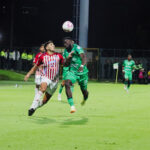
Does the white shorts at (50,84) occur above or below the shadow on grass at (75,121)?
above

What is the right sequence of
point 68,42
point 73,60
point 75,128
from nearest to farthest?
point 75,128
point 68,42
point 73,60

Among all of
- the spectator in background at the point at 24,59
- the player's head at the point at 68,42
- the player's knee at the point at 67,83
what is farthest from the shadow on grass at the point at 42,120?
the spectator in background at the point at 24,59

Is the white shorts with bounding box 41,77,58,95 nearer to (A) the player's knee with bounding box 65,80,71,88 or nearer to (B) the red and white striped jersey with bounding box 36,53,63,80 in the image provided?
(B) the red and white striped jersey with bounding box 36,53,63,80

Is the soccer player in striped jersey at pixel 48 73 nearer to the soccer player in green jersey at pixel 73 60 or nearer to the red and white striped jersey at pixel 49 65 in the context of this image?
the red and white striped jersey at pixel 49 65

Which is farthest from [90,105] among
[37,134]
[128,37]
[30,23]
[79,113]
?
[30,23]

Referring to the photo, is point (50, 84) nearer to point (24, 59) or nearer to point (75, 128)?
point (75, 128)

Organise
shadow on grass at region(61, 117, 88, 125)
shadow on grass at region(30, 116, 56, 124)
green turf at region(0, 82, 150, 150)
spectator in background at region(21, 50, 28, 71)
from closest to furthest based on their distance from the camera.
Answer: green turf at region(0, 82, 150, 150) → shadow on grass at region(61, 117, 88, 125) → shadow on grass at region(30, 116, 56, 124) → spectator in background at region(21, 50, 28, 71)

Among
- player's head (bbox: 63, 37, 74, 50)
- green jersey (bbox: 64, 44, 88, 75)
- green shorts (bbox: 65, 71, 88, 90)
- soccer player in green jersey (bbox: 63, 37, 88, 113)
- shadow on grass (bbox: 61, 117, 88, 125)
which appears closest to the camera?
shadow on grass (bbox: 61, 117, 88, 125)

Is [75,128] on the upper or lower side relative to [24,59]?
lower

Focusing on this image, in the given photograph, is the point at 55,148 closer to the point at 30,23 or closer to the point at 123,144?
the point at 123,144

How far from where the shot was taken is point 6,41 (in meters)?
62.3

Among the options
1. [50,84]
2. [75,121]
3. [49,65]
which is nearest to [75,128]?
[75,121]

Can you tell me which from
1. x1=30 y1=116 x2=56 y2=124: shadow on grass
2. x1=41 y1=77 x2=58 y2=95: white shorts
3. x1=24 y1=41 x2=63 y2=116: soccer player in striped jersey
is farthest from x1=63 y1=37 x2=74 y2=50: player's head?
x1=30 y1=116 x2=56 y2=124: shadow on grass

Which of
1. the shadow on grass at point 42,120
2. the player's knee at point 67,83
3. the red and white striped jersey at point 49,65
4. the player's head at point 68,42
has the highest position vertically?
the player's head at point 68,42
